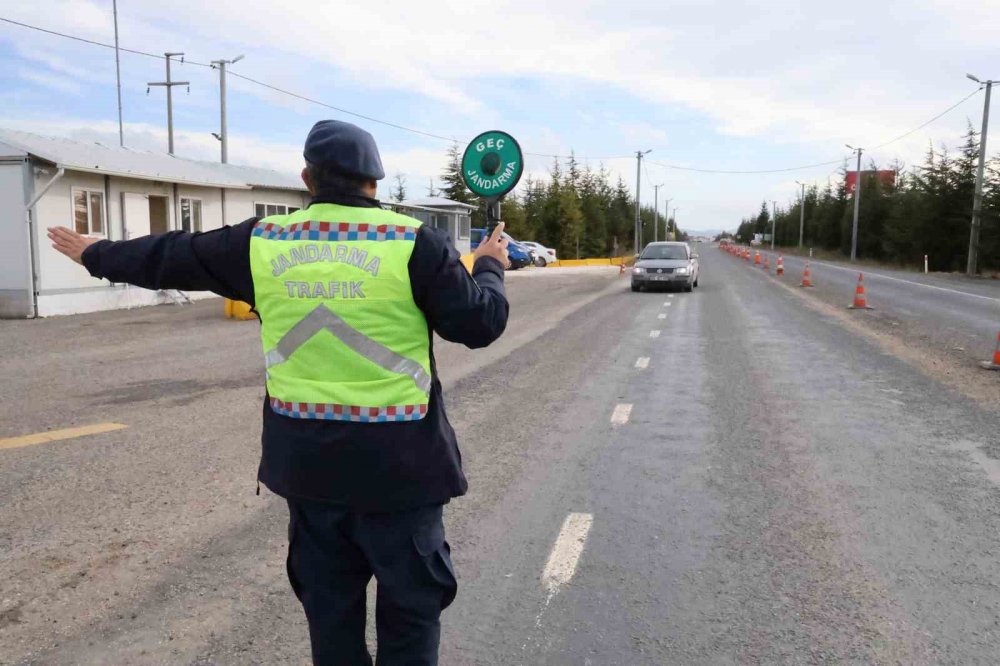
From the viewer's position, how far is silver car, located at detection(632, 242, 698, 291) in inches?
982

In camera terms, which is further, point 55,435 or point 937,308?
point 937,308

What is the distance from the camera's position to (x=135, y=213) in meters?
19.7

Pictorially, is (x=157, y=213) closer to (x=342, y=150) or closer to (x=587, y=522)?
(x=587, y=522)

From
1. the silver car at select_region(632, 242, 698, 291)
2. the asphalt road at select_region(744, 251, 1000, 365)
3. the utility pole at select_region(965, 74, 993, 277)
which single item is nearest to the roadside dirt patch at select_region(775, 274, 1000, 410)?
the asphalt road at select_region(744, 251, 1000, 365)

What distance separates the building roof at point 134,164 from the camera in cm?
1630

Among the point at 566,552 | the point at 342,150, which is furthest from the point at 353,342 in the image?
the point at 566,552

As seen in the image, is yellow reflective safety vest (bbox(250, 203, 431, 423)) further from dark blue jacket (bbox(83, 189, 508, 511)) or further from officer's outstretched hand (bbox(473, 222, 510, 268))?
officer's outstretched hand (bbox(473, 222, 510, 268))

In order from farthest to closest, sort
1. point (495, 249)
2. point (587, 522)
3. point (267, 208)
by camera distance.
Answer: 1. point (267, 208)
2. point (587, 522)
3. point (495, 249)

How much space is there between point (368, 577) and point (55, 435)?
5621 millimetres

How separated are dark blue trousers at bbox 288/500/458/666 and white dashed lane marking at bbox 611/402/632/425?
17.8 feet

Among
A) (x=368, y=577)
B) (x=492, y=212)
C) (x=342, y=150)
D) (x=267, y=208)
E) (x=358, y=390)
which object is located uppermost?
(x=267, y=208)

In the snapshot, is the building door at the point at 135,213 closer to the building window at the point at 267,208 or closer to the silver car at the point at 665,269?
the building window at the point at 267,208

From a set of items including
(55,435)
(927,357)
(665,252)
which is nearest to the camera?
(55,435)

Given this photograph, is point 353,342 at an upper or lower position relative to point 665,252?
upper
